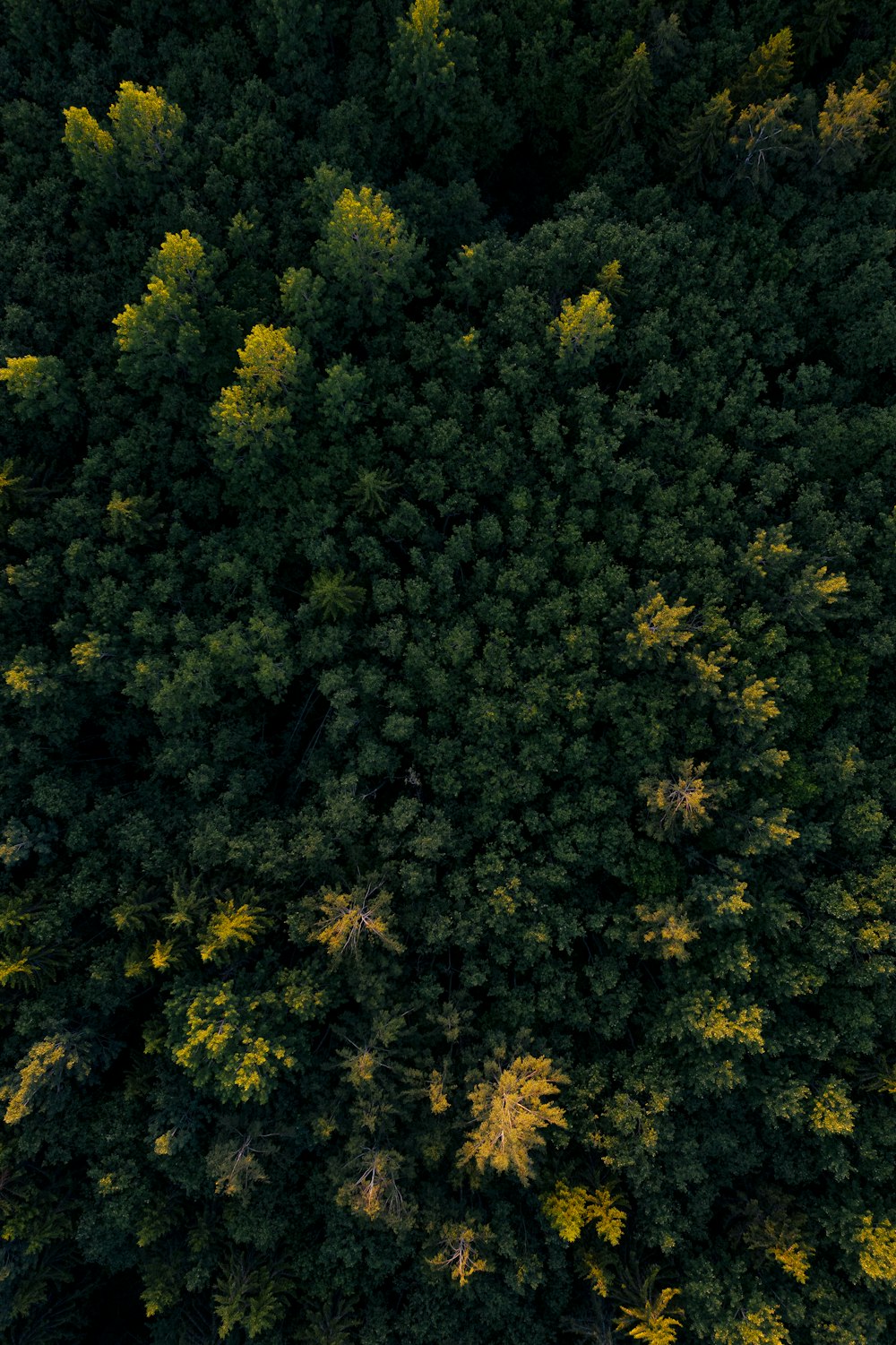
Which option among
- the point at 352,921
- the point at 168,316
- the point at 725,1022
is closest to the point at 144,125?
the point at 168,316

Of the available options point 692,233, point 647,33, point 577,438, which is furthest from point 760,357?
point 647,33

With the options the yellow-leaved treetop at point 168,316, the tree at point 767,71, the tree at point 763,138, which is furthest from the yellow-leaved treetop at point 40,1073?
the tree at point 767,71

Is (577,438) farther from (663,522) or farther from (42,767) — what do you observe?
(42,767)

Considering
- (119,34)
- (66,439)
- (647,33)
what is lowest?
(66,439)

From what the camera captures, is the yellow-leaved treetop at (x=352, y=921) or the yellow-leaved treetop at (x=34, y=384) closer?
the yellow-leaved treetop at (x=352, y=921)

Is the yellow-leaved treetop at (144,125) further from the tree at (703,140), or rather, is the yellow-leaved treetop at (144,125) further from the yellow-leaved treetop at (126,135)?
the tree at (703,140)

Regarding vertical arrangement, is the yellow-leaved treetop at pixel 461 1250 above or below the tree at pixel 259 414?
below
